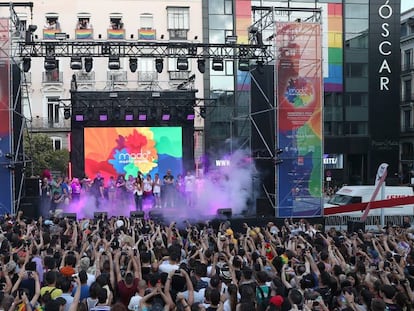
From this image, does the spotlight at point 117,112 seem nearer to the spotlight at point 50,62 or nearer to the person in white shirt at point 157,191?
the person in white shirt at point 157,191

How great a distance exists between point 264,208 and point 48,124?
26.1 metres

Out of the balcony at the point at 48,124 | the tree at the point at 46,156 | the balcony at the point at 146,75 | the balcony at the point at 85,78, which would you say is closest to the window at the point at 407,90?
the balcony at the point at 146,75

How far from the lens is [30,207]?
15.4m

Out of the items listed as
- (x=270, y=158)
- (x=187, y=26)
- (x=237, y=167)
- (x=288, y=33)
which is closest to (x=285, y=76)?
(x=288, y=33)

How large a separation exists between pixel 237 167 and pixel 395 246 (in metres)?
9.90

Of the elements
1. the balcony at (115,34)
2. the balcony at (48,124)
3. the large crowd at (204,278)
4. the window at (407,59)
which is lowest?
the large crowd at (204,278)

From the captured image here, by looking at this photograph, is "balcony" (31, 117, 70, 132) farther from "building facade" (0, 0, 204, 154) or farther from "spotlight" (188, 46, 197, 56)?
"spotlight" (188, 46, 197, 56)

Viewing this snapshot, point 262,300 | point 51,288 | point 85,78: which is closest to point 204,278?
point 262,300

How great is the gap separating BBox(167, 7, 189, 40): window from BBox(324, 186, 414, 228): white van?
66.5 ft

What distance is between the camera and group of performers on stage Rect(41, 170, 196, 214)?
1702cm

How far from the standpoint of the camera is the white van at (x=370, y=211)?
17141 mm

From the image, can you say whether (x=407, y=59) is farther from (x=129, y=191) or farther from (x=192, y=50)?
(x=129, y=191)

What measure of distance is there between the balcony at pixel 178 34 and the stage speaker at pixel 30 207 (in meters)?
23.0

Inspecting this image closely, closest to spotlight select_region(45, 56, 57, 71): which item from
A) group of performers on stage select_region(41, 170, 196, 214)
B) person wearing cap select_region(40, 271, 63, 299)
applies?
group of performers on stage select_region(41, 170, 196, 214)
